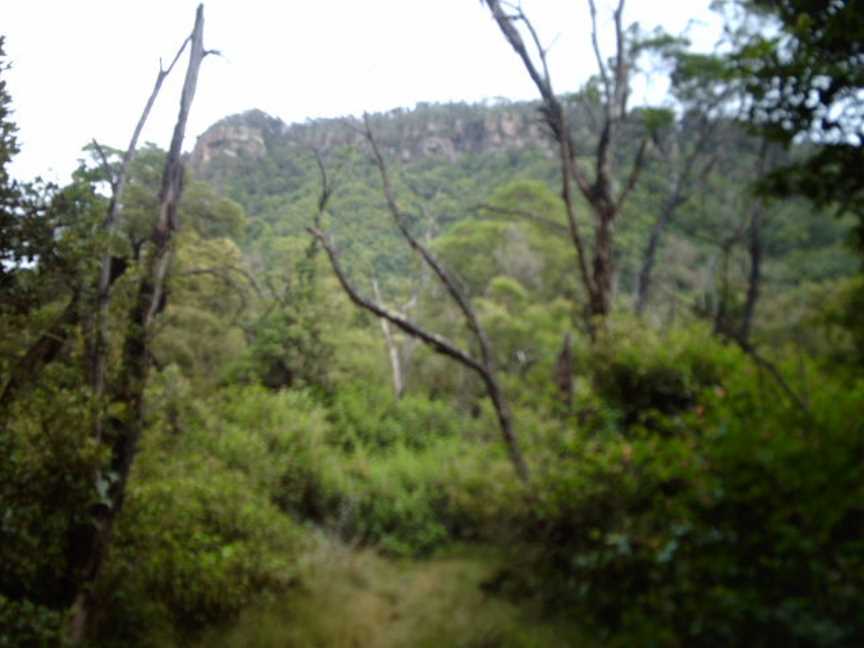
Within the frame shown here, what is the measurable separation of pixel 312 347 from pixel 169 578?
19.4 feet

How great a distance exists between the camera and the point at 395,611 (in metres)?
4.15

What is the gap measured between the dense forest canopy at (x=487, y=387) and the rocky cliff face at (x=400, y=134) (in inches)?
1.3

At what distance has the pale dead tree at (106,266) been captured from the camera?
403 centimetres

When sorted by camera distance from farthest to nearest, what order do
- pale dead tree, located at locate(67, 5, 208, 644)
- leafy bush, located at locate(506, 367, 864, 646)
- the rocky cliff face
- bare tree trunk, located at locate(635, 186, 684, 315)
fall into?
the rocky cliff face, pale dead tree, located at locate(67, 5, 208, 644), bare tree trunk, located at locate(635, 186, 684, 315), leafy bush, located at locate(506, 367, 864, 646)

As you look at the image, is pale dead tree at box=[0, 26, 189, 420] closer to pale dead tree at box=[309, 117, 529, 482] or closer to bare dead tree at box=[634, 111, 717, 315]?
pale dead tree at box=[309, 117, 529, 482]

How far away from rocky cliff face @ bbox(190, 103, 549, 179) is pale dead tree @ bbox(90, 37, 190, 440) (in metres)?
0.90

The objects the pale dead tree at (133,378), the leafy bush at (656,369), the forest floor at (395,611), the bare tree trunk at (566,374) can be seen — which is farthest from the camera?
the bare tree trunk at (566,374)

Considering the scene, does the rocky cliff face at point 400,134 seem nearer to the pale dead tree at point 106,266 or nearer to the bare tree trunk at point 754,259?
the pale dead tree at point 106,266

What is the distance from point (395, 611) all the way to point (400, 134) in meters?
4.72

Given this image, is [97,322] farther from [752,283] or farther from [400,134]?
[400,134]

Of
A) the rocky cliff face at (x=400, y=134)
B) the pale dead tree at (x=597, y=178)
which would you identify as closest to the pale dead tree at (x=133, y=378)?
the rocky cliff face at (x=400, y=134)

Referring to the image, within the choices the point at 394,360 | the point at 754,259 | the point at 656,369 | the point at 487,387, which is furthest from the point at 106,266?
the point at 394,360

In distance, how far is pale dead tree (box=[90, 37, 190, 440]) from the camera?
403 cm

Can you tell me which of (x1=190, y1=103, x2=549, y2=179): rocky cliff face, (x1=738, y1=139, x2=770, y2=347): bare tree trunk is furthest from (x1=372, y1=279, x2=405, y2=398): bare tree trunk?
(x1=738, y1=139, x2=770, y2=347): bare tree trunk
